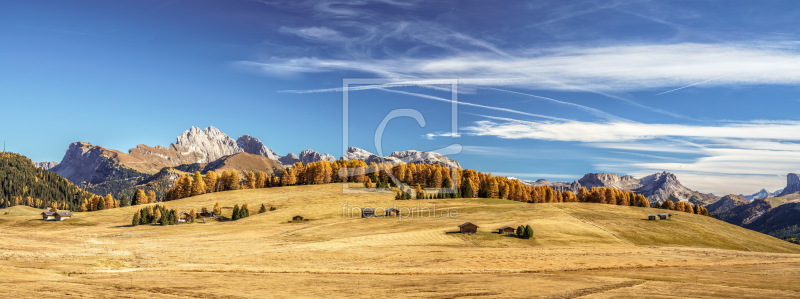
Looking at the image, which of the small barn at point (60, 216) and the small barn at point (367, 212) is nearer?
the small barn at point (367, 212)

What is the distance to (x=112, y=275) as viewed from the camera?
5478cm

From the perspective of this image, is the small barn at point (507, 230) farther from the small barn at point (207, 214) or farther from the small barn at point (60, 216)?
the small barn at point (60, 216)

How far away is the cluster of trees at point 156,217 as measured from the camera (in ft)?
490

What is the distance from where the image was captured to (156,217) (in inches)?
6152

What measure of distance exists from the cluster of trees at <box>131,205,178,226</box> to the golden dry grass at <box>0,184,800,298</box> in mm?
7359

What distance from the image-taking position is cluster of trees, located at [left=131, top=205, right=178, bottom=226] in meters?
150

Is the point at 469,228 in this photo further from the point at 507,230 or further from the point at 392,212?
the point at 392,212

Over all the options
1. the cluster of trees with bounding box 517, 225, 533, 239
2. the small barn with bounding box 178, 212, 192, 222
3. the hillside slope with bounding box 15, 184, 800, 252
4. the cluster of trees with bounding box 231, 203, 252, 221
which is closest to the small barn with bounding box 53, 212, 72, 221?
the hillside slope with bounding box 15, 184, 800, 252

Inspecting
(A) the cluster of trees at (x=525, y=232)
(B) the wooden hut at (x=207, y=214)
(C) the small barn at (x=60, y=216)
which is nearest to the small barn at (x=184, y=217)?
(B) the wooden hut at (x=207, y=214)

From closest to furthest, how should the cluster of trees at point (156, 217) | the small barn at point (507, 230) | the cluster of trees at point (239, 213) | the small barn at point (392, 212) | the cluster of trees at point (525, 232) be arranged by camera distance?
the cluster of trees at point (525, 232)
the small barn at point (507, 230)
the cluster of trees at point (156, 217)
the small barn at point (392, 212)
the cluster of trees at point (239, 213)

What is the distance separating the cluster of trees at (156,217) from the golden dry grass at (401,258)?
7359 millimetres

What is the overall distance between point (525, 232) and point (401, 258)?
4350 cm

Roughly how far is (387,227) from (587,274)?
7017 cm

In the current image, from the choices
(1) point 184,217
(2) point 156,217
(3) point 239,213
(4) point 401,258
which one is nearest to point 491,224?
(4) point 401,258
